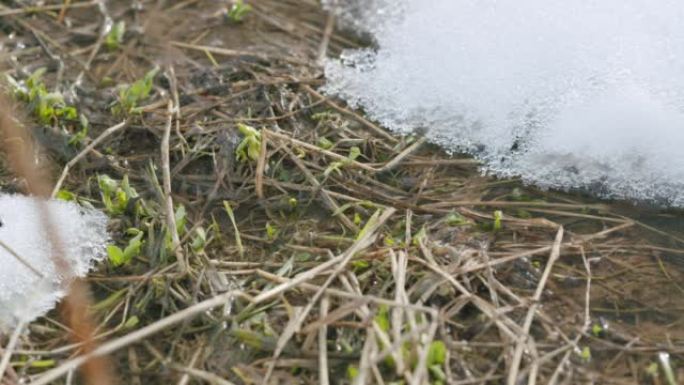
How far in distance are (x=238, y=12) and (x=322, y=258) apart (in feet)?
3.33

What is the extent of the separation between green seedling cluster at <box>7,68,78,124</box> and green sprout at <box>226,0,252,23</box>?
1.83 feet

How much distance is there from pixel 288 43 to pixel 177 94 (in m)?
0.37

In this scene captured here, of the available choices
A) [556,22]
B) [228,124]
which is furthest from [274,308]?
[556,22]

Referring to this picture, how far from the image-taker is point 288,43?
2352 mm

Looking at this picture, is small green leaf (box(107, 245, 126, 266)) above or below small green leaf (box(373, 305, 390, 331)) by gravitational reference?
below

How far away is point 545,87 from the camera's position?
1.99 m

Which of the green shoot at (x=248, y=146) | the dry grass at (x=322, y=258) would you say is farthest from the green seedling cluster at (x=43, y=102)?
the green shoot at (x=248, y=146)

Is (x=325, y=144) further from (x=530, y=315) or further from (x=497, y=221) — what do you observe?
(x=530, y=315)

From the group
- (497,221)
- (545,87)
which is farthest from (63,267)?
(545,87)

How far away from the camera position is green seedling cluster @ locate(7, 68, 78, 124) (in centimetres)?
204

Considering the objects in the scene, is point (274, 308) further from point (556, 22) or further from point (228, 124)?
point (556, 22)

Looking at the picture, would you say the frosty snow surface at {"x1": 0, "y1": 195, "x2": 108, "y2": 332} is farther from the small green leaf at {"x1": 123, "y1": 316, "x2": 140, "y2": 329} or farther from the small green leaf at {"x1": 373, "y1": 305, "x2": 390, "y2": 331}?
the small green leaf at {"x1": 373, "y1": 305, "x2": 390, "y2": 331}

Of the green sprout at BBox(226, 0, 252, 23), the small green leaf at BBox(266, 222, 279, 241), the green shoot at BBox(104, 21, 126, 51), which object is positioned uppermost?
the green sprout at BBox(226, 0, 252, 23)

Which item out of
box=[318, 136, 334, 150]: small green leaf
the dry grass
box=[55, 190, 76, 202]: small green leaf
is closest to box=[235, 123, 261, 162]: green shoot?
the dry grass
